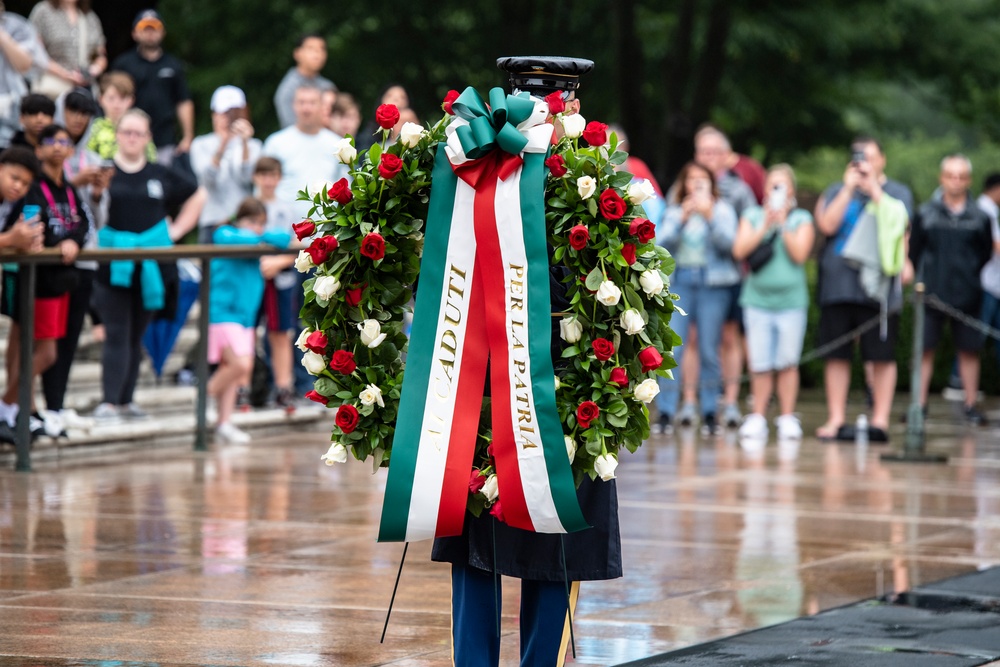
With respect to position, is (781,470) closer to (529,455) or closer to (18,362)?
(18,362)

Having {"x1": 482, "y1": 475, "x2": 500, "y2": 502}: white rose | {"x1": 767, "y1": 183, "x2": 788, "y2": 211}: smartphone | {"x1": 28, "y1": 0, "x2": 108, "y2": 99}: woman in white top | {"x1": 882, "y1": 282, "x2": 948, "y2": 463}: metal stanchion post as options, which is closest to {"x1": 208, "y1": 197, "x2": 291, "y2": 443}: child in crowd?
{"x1": 28, "y1": 0, "x2": 108, "y2": 99}: woman in white top

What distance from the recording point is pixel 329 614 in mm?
6742

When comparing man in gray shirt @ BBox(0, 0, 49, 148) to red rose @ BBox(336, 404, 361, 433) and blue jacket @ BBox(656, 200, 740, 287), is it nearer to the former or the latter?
blue jacket @ BBox(656, 200, 740, 287)

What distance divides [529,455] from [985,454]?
30.3ft

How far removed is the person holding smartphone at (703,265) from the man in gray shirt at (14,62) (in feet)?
16.9

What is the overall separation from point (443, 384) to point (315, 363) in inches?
15.4

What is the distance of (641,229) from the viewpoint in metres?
4.97

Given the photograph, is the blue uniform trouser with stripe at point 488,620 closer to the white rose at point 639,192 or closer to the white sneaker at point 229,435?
the white rose at point 639,192

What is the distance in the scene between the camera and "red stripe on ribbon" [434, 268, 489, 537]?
198 inches

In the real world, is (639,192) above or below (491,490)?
above

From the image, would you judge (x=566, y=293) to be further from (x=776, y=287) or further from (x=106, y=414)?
(x=776, y=287)

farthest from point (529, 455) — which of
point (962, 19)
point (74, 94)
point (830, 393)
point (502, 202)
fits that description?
point (962, 19)


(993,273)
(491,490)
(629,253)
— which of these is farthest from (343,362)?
(993,273)

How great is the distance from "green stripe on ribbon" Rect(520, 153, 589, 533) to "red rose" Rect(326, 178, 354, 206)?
1.77ft
